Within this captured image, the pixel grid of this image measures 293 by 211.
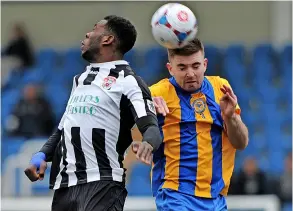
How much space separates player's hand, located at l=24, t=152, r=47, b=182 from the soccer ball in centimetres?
115

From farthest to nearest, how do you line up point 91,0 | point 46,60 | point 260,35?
point 260,35
point 46,60
point 91,0

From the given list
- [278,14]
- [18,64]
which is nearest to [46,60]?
[18,64]

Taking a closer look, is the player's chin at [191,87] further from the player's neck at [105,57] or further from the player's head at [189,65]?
the player's neck at [105,57]

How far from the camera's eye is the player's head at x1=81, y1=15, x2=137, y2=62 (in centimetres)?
586

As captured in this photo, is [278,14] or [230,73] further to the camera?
[278,14]

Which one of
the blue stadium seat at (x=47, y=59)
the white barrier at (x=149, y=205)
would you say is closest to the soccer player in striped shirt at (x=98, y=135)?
the white barrier at (x=149, y=205)

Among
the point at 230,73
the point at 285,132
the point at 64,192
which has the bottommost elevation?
the point at 285,132

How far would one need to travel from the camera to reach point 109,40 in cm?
587

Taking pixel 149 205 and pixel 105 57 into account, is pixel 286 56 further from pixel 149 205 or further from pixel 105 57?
pixel 105 57

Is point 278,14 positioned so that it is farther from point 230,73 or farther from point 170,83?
point 170,83

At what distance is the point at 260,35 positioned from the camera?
1811cm

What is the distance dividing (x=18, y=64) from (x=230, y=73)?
4074mm

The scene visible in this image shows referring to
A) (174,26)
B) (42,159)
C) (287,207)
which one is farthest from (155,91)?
(287,207)

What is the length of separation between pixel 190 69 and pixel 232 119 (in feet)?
1.48
